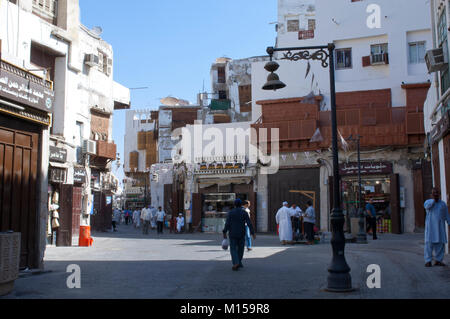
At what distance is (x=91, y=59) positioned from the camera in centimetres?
2791

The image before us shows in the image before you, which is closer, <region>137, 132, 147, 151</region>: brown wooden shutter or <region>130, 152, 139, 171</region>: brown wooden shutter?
<region>137, 132, 147, 151</region>: brown wooden shutter

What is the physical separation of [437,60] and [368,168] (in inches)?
615

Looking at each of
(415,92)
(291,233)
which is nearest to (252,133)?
(415,92)

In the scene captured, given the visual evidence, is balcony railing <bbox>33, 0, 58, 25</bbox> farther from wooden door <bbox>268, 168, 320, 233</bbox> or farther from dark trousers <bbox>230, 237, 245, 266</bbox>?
wooden door <bbox>268, 168, 320, 233</bbox>

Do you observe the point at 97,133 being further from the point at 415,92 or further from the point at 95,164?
the point at 415,92

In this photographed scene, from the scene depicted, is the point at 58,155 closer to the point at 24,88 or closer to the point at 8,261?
the point at 24,88

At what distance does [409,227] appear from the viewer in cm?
2700

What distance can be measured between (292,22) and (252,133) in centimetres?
1698

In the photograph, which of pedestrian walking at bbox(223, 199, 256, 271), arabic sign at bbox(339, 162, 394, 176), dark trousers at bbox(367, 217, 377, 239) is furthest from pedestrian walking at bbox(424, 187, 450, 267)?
arabic sign at bbox(339, 162, 394, 176)

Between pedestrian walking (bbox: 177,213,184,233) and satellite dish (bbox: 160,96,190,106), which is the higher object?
satellite dish (bbox: 160,96,190,106)

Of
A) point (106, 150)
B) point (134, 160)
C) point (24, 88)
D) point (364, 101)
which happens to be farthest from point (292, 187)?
point (134, 160)

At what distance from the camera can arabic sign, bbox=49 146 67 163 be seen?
Result: 21681 millimetres

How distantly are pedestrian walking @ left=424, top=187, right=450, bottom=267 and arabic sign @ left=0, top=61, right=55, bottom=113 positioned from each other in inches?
345
